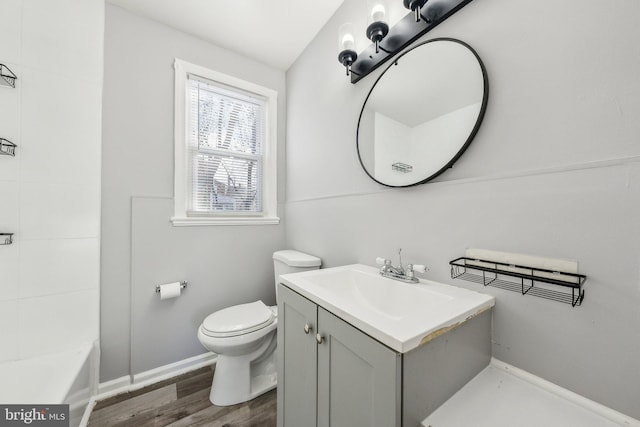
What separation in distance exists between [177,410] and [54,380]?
61cm

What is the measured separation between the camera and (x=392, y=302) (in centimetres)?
97

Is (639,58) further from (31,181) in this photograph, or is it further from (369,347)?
(31,181)

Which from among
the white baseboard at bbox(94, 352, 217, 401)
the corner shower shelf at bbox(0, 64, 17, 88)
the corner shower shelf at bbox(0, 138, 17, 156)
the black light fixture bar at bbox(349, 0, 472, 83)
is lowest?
the white baseboard at bbox(94, 352, 217, 401)

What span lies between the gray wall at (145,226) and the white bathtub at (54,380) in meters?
0.13

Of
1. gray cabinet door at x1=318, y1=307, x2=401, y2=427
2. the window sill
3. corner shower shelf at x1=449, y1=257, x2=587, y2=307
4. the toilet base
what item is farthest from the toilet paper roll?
corner shower shelf at x1=449, y1=257, x2=587, y2=307

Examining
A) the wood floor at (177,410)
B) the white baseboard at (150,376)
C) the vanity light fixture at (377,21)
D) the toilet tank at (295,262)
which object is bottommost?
the wood floor at (177,410)

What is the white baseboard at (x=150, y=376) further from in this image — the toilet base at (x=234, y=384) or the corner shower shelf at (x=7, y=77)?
the corner shower shelf at (x=7, y=77)

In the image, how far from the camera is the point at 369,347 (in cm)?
58

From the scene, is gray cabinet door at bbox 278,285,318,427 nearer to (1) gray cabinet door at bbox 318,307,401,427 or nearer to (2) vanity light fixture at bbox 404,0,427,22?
(1) gray cabinet door at bbox 318,307,401,427

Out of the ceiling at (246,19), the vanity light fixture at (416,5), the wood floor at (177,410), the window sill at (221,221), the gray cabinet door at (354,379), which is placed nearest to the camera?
the gray cabinet door at (354,379)

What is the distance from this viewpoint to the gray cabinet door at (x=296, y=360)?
804 millimetres

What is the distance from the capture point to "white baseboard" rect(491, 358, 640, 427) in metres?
0.56

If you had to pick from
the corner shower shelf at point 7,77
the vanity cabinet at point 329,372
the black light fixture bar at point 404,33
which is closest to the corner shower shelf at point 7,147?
the corner shower shelf at point 7,77

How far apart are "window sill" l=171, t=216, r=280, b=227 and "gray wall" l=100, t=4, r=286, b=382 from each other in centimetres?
5
